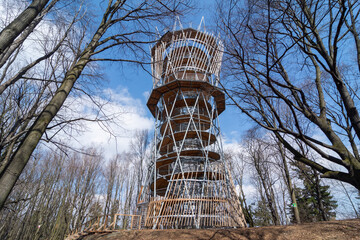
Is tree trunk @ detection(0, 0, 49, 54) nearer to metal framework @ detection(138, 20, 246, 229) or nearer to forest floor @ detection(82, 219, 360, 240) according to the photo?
forest floor @ detection(82, 219, 360, 240)

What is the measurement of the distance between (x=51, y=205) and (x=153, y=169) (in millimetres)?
13331

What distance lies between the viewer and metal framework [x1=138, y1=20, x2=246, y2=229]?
11329mm

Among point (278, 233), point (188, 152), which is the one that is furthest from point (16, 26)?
point (188, 152)

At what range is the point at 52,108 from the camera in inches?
137

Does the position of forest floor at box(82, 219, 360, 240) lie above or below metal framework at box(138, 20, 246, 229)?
below

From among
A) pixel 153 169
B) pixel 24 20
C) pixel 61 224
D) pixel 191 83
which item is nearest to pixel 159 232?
pixel 153 169

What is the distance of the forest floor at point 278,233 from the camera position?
18.5 ft

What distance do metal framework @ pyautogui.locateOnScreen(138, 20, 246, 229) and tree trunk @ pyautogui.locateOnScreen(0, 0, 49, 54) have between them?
8713 mm

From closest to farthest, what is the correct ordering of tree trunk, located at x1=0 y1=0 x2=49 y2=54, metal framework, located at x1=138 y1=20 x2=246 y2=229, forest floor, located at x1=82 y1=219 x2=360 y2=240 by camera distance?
tree trunk, located at x1=0 y1=0 x2=49 y2=54, forest floor, located at x1=82 y1=219 x2=360 y2=240, metal framework, located at x1=138 y1=20 x2=246 y2=229

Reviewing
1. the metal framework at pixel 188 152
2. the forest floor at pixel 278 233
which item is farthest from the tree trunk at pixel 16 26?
the metal framework at pixel 188 152

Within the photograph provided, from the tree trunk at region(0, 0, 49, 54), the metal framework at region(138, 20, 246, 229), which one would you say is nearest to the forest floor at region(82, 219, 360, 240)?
the metal framework at region(138, 20, 246, 229)

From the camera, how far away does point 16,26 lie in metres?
3.00

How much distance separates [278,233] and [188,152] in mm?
8808

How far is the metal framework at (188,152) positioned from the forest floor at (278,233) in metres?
2.89
